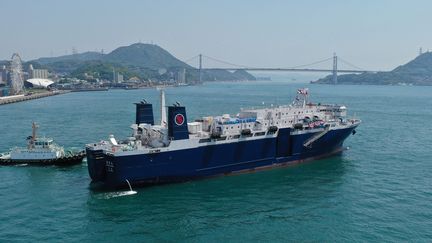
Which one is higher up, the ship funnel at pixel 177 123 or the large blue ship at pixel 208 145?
the ship funnel at pixel 177 123

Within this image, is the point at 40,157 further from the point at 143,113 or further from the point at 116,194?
the point at 116,194

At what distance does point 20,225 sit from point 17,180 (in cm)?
966

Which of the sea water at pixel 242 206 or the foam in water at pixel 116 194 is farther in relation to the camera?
the foam in water at pixel 116 194

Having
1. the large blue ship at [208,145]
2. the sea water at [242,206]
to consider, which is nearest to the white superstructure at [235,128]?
the large blue ship at [208,145]

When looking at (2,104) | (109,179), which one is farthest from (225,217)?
(2,104)

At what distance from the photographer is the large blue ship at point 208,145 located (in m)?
30.8

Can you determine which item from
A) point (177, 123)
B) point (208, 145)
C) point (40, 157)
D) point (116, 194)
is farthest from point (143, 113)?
point (40, 157)

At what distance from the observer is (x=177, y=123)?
104 feet

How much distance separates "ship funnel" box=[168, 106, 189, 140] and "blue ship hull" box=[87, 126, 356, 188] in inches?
48.2

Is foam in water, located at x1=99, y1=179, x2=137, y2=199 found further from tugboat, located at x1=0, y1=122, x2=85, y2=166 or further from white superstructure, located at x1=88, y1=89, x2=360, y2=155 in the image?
tugboat, located at x1=0, y1=122, x2=85, y2=166

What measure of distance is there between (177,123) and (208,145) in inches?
126

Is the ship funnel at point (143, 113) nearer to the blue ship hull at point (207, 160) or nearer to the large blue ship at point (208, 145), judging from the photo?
the large blue ship at point (208, 145)

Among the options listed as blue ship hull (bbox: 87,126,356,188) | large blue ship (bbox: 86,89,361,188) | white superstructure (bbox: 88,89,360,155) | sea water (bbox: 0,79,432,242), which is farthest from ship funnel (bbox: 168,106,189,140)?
sea water (bbox: 0,79,432,242)

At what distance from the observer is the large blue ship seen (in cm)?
3078
